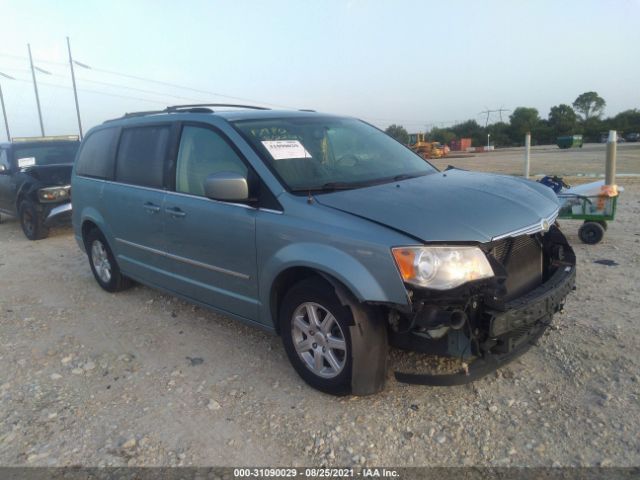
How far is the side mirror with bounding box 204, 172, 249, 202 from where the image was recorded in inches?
125

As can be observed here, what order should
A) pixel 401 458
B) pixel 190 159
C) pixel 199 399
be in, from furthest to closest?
pixel 190 159, pixel 199 399, pixel 401 458

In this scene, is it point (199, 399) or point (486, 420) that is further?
point (199, 399)

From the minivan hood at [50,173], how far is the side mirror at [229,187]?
23.5ft

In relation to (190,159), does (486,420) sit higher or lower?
lower

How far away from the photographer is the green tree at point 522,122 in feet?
232

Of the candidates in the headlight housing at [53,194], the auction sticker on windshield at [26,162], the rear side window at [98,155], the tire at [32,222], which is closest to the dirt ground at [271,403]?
the rear side window at [98,155]

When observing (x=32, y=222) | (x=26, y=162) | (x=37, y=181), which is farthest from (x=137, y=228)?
(x=26, y=162)

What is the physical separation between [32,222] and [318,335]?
304 inches

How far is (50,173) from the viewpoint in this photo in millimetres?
9203

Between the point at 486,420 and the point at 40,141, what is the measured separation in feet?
33.9

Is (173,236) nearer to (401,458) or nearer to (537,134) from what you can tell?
(401,458)

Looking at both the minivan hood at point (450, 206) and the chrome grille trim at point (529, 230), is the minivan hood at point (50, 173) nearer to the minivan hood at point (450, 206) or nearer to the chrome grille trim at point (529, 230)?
the minivan hood at point (450, 206)

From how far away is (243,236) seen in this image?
3379mm

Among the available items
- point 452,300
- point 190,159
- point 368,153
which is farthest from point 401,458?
point 190,159
